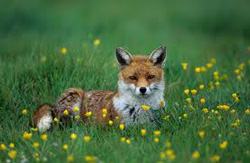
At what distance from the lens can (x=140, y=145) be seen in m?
6.23

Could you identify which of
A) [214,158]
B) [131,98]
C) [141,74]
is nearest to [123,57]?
[141,74]

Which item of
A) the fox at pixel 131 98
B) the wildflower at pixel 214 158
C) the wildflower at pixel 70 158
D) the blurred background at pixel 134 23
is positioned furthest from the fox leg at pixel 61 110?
the blurred background at pixel 134 23

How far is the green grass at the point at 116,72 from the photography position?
6.05 m

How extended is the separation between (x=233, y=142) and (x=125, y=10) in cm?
1247

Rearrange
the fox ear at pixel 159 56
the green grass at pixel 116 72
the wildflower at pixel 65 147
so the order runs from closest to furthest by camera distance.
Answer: the wildflower at pixel 65 147 → the green grass at pixel 116 72 → the fox ear at pixel 159 56

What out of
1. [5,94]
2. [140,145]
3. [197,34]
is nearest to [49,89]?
[5,94]

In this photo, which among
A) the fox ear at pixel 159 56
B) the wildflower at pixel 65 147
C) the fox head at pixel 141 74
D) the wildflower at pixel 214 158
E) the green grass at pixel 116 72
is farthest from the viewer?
the fox ear at pixel 159 56

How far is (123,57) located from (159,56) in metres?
0.59

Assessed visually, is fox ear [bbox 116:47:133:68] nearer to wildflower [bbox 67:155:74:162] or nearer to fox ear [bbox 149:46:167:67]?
fox ear [bbox 149:46:167:67]

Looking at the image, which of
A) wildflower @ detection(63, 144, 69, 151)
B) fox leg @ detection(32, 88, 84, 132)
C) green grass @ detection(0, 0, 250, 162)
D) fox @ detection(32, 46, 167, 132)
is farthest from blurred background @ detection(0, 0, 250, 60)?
wildflower @ detection(63, 144, 69, 151)

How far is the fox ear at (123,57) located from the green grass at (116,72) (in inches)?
38.7

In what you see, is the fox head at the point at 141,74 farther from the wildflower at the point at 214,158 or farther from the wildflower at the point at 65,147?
the wildflower at the point at 214,158

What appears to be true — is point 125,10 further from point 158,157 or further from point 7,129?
point 158,157

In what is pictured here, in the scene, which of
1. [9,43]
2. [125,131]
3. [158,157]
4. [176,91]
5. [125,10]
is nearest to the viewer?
[158,157]
